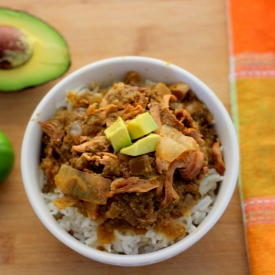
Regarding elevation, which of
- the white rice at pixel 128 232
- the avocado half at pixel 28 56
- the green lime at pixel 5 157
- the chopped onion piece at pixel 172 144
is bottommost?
the white rice at pixel 128 232

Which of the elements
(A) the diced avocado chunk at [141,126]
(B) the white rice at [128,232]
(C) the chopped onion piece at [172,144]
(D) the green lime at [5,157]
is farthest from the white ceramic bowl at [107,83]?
(A) the diced avocado chunk at [141,126]

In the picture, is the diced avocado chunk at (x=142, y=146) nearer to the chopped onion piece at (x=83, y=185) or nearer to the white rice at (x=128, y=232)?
the chopped onion piece at (x=83, y=185)

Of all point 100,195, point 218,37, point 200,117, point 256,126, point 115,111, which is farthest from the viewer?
point 218,37

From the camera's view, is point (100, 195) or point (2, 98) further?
point (2, 98)

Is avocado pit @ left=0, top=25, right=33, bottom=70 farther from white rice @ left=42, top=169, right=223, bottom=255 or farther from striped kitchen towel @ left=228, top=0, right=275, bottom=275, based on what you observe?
striped kitchen towel @ left=228, top=0, right=275, bottom=275

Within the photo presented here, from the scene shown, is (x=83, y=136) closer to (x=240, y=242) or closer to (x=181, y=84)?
(x=181, y=84)

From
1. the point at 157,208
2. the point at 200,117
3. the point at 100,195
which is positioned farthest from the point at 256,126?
the point at 100,195
